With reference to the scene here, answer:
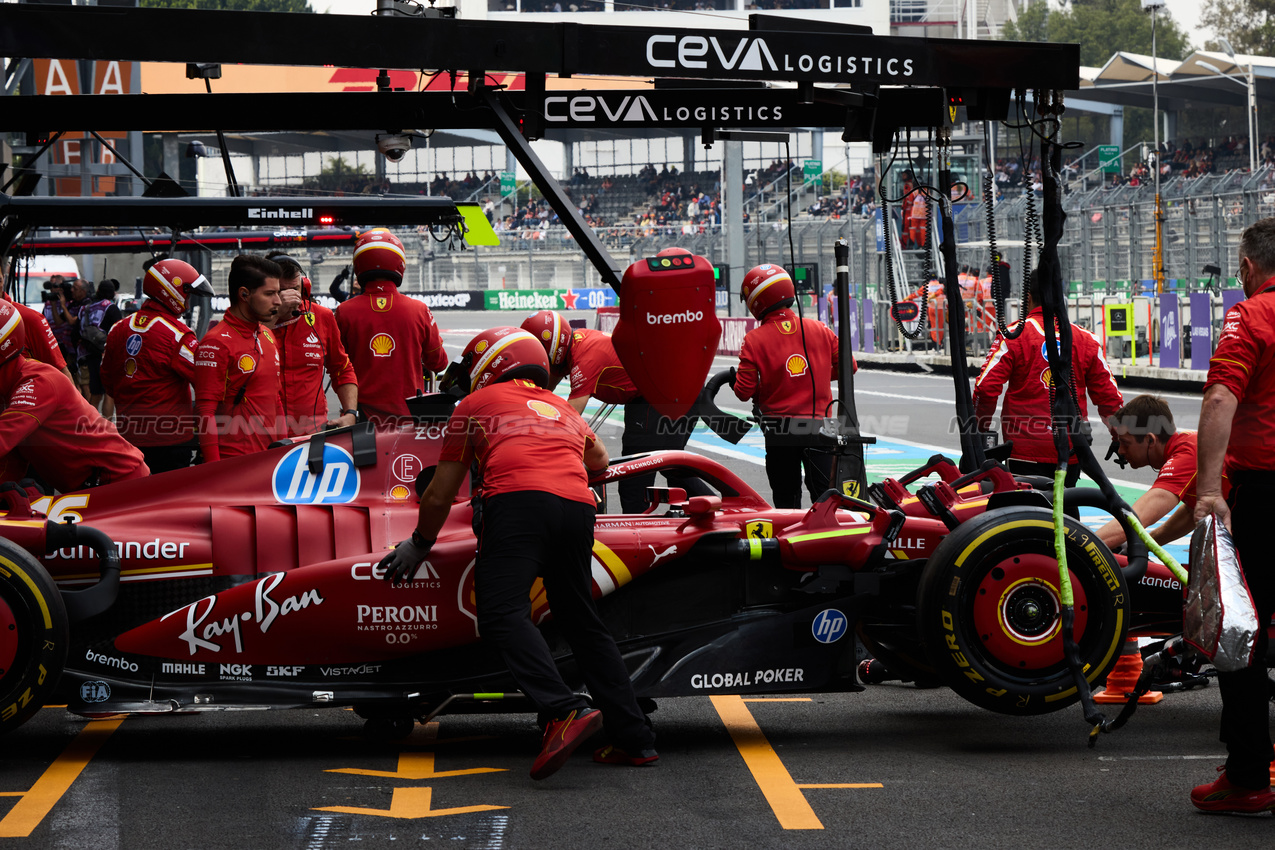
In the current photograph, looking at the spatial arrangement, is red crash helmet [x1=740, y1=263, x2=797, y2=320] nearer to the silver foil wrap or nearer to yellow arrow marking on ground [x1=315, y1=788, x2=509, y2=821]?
the silver foil wrap

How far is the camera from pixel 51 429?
605 centimetres

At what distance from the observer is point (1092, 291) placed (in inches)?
Result: 1059

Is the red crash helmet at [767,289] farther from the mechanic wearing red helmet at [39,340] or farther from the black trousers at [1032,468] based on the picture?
the mechanic wearing red helmet at [39,340]

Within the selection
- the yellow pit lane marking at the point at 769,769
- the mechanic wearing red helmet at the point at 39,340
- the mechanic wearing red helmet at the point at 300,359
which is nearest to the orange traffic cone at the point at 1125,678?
the yellow pit lane marking at the point at 769,769

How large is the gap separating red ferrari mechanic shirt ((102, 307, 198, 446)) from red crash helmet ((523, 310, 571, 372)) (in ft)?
6.05

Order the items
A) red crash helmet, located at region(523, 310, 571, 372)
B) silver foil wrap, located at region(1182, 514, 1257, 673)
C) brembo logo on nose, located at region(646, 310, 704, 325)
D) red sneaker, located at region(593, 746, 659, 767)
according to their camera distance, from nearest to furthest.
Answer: silver foil wrap, located at region(1182, 514, 1257, 673)
red sneaker, located at region(593, 746, 659, 767)
brembo logo on nose, located at region(646, 310, 704, 325)
red crash helmet, located at region(523, 310, 571, 372)

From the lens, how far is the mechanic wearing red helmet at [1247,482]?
4.59 m

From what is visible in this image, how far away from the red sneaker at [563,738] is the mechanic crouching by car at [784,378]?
3.76m

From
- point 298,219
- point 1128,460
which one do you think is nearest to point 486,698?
point 1128,460

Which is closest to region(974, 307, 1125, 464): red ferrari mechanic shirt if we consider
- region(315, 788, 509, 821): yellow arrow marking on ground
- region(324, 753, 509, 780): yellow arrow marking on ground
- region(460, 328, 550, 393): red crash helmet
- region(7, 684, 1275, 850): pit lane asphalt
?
region(7, 684, 1275, 850): pit lane asphalt

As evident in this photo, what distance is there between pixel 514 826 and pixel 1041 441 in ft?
14.0

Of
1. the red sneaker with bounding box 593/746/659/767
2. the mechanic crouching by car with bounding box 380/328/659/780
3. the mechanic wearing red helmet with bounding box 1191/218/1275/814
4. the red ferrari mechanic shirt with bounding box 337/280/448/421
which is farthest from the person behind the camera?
the red ferrari mechanic shirt with bounding box 337/280/448/421

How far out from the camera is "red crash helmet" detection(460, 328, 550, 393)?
5.44 metres

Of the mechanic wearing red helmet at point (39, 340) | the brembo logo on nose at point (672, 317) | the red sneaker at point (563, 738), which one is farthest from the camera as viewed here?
the mechanic wearing red helmet at point (39, 340)
